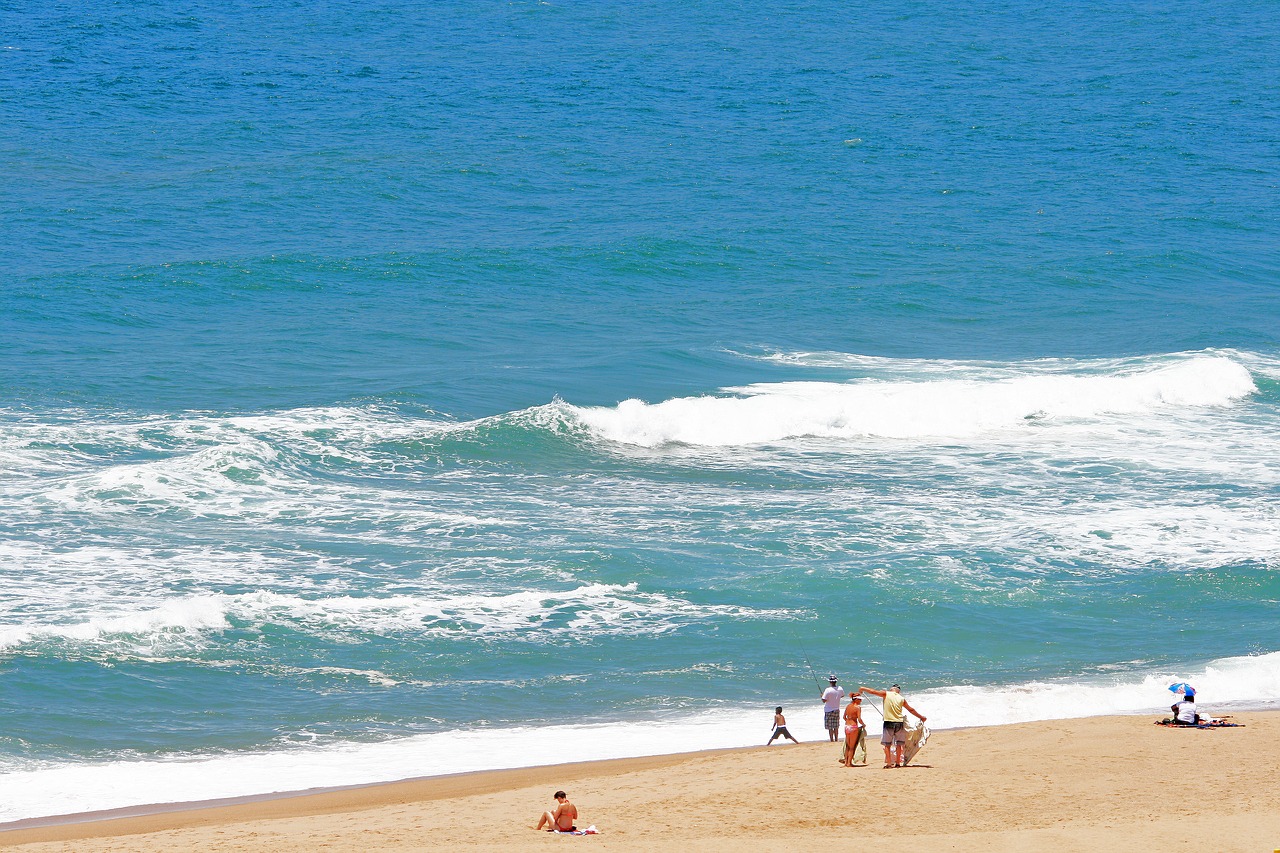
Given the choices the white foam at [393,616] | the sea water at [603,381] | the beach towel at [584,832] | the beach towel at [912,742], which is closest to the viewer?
the beach towel at [584,832]

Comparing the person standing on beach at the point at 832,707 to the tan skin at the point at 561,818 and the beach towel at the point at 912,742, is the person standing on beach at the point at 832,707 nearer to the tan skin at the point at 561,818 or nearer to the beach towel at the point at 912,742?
the beach towel at the point at 912,742

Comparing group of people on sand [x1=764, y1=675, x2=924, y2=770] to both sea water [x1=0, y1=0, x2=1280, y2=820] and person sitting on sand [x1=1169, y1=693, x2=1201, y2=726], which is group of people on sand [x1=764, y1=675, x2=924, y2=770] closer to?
sea water [x1=0, y1=0, x2=1280, y2=820]

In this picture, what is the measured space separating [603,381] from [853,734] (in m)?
16.3

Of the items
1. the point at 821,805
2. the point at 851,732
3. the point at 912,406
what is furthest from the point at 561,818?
the point at 912,406

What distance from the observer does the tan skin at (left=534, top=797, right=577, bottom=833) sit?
11406 mm

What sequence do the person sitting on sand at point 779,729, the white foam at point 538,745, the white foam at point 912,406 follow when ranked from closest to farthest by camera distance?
the white foam at point 538,745 < the person sitting on sand at point 779,729 < the white foam at point 912,406

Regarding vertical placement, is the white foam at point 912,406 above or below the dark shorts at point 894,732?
above

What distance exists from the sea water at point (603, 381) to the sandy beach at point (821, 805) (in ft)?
3.10

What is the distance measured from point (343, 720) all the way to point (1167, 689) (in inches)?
375

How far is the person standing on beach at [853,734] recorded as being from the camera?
13.4 meters

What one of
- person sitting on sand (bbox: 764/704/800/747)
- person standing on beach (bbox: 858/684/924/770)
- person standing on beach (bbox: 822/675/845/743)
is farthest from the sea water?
person standing on beach (bbox: 858/684/924/770)

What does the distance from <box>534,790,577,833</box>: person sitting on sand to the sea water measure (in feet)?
8.31

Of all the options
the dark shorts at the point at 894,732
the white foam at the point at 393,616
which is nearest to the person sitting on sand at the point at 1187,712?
the dark shorts at the point at 894,732

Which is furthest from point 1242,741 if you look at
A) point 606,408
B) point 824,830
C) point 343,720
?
point 606,408
